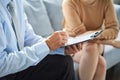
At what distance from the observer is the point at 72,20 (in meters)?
1.74

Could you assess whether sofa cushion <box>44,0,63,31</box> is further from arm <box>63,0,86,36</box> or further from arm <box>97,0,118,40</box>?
arm <box>97,0,118,40</box>

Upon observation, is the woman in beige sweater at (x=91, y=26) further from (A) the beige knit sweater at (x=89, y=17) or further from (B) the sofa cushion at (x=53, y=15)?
(B) the sofa cushion at (x=53, y=15)

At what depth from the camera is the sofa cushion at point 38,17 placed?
199 centimetres

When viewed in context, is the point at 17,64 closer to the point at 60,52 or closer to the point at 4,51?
the point at 4,51

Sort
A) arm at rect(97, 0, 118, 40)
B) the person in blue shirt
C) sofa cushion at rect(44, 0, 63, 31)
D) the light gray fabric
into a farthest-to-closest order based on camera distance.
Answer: sofa cushion at rect(44, 0, 63, 31), the light gray fabric, arm at rect(97, 0, 118, 40), the person in blue shirt

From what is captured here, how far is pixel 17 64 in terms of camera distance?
1144mm

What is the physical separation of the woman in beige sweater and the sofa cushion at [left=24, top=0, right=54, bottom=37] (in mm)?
259

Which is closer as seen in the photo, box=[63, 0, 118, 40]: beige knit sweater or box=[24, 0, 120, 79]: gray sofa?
box=[63, 0, 118, 40]: beige knit sweater

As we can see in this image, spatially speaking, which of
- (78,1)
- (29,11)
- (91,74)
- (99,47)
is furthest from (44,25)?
(91,74)

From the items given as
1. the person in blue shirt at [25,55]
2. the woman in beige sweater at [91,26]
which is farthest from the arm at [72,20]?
the person in blue shirt at [25,55]

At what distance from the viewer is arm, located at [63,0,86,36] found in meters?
1.73

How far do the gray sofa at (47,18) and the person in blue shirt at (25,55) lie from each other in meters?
0.66

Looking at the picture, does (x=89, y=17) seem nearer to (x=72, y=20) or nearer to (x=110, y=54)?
(x=72, y=20)

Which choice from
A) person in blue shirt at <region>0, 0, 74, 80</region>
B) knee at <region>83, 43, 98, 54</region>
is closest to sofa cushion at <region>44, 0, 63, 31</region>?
knee at <region>83, 43, 98, 54</region>
